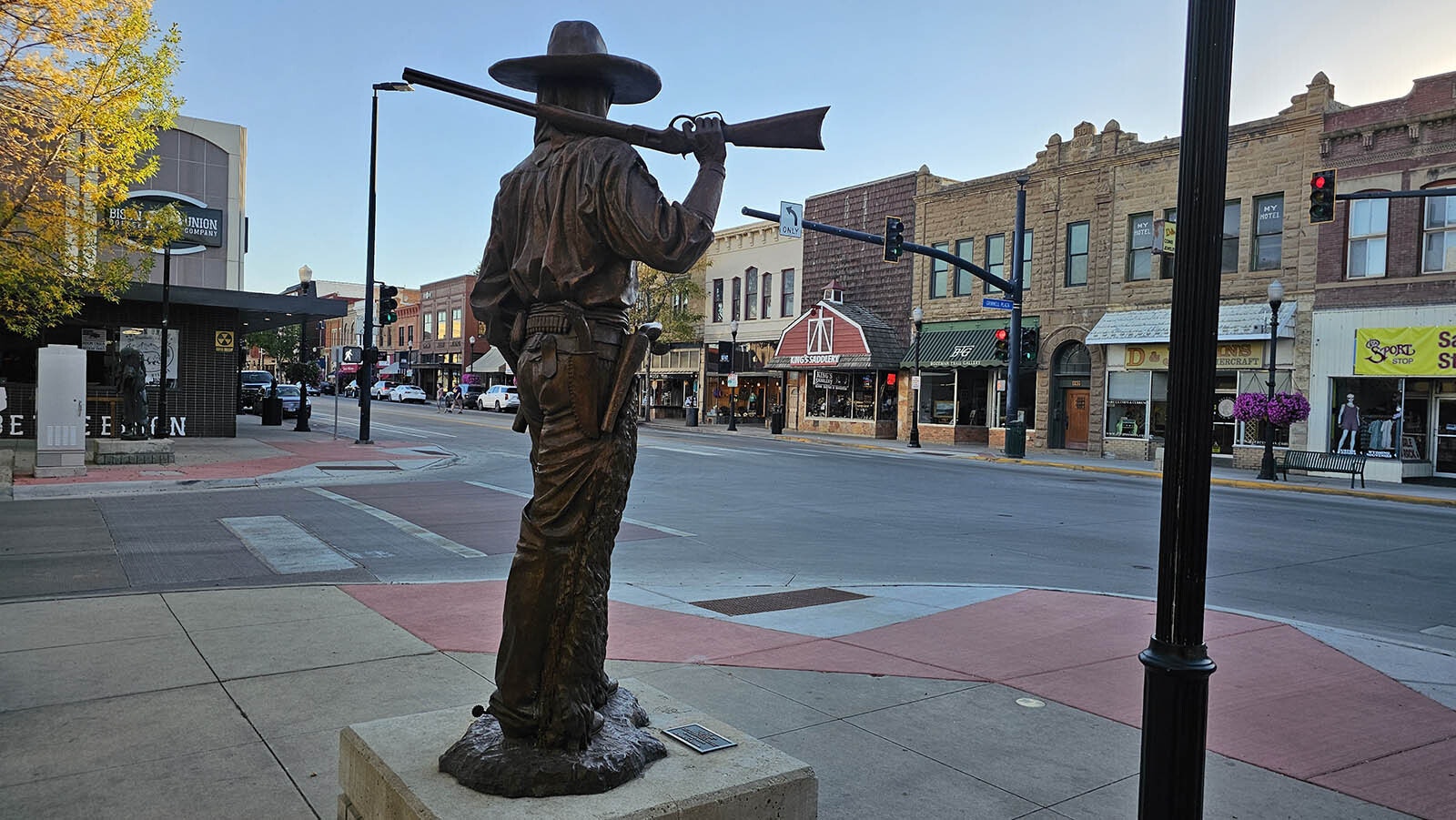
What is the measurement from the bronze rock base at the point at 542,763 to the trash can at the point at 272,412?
32.3 metres

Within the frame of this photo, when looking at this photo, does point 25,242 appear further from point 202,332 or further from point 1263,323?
point 1263,323

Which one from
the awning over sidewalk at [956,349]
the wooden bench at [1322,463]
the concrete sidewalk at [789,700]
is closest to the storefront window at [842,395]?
the awning over sidewalk at [956,349]

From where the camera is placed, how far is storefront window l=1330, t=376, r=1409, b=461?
893 inches

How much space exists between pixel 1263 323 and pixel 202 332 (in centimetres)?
2705

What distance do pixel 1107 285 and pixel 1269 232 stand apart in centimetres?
474

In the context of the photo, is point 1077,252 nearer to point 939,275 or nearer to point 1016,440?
point 939,275

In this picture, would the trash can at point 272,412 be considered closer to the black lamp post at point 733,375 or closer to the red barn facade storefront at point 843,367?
the black lamp post at point 733,375

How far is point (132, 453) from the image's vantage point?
17.2 m

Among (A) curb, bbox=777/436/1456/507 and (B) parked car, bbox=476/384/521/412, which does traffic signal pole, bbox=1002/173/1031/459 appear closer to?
(A) curb, bbox=777/436/1456/507

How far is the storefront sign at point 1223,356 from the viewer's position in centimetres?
2553

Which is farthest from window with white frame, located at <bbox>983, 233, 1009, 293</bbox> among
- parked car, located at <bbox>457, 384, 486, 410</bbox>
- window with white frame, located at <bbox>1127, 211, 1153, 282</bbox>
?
parked car, located at <bbox>457, 384, 486, 410</bbox>

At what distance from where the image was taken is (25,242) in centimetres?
1477

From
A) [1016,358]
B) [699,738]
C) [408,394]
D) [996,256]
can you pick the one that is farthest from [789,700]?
[408,394]

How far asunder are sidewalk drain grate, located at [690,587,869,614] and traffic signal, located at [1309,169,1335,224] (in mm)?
13712
